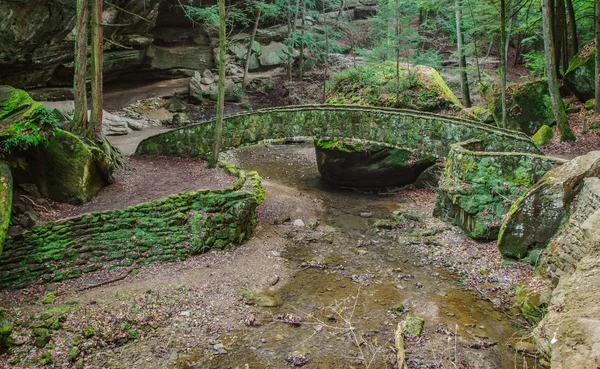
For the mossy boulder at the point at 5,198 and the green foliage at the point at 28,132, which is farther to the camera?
the green foliage at the point at 28,132

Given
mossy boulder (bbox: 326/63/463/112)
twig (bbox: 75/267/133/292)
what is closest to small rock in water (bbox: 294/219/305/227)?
twig (bbox: 75/267/133/292)

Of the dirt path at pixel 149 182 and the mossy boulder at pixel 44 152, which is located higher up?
the mossy boulder at pixel 44 152

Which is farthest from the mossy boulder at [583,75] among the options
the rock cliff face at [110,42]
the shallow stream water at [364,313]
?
the rock cliff face at [110,42]

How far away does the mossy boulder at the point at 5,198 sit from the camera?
840 centimetres

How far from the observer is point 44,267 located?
9.23m

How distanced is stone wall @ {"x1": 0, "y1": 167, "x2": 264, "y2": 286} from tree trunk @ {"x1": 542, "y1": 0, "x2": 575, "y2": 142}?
11.5 meters

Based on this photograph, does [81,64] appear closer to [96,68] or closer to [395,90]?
[96,68]

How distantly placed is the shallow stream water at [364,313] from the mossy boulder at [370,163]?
3.50 m

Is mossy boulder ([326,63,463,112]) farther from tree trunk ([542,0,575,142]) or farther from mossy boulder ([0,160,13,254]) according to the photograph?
mossy boulder ([0,160,13,254])

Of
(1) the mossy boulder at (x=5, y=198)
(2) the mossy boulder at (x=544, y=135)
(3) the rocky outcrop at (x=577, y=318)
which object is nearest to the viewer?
(3) the rocky outcrop at (x=577, y=318)

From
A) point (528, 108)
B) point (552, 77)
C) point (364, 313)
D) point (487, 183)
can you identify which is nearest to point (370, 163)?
point (487, 183)

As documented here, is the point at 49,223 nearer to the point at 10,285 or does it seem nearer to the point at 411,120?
the point at 10,285

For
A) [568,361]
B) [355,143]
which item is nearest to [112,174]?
[355,143]

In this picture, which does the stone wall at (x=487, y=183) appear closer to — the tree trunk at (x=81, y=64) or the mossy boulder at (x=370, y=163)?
the mossy boulder at (x=370, y=163)
